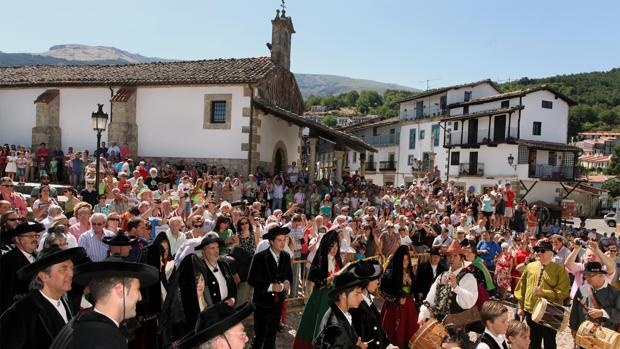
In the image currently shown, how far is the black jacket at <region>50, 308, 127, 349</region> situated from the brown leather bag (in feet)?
Answer: 13.1

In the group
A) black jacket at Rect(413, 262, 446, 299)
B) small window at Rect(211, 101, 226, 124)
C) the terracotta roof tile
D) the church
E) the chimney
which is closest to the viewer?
black jacket at Rect(413, 262, 446, 299)

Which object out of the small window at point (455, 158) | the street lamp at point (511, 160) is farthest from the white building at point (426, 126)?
the street lamp at point (511, 160)

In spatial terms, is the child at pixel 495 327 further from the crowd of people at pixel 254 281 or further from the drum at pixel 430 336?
the drum at pixel 430 336

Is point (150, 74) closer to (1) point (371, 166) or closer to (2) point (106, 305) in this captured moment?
(2) point (106, 305)

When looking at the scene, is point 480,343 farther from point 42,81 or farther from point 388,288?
point 42,81

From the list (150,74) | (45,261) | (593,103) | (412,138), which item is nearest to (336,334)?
(45,261)

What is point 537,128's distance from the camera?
38031mm

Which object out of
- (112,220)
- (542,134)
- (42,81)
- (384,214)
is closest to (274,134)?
(384,214)

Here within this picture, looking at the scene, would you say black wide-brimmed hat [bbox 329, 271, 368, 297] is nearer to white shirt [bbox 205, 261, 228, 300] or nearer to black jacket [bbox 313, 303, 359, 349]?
black jacket [bbox 313, 303, 359, 349]

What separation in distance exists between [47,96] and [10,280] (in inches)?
729

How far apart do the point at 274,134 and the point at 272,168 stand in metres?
1.53

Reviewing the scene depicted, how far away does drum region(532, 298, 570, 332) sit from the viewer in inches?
257

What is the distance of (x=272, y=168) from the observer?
21078mm

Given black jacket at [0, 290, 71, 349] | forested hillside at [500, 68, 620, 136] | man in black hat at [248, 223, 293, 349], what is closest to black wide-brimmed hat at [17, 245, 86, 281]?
black jacket at [0, 290, 71, 349]
